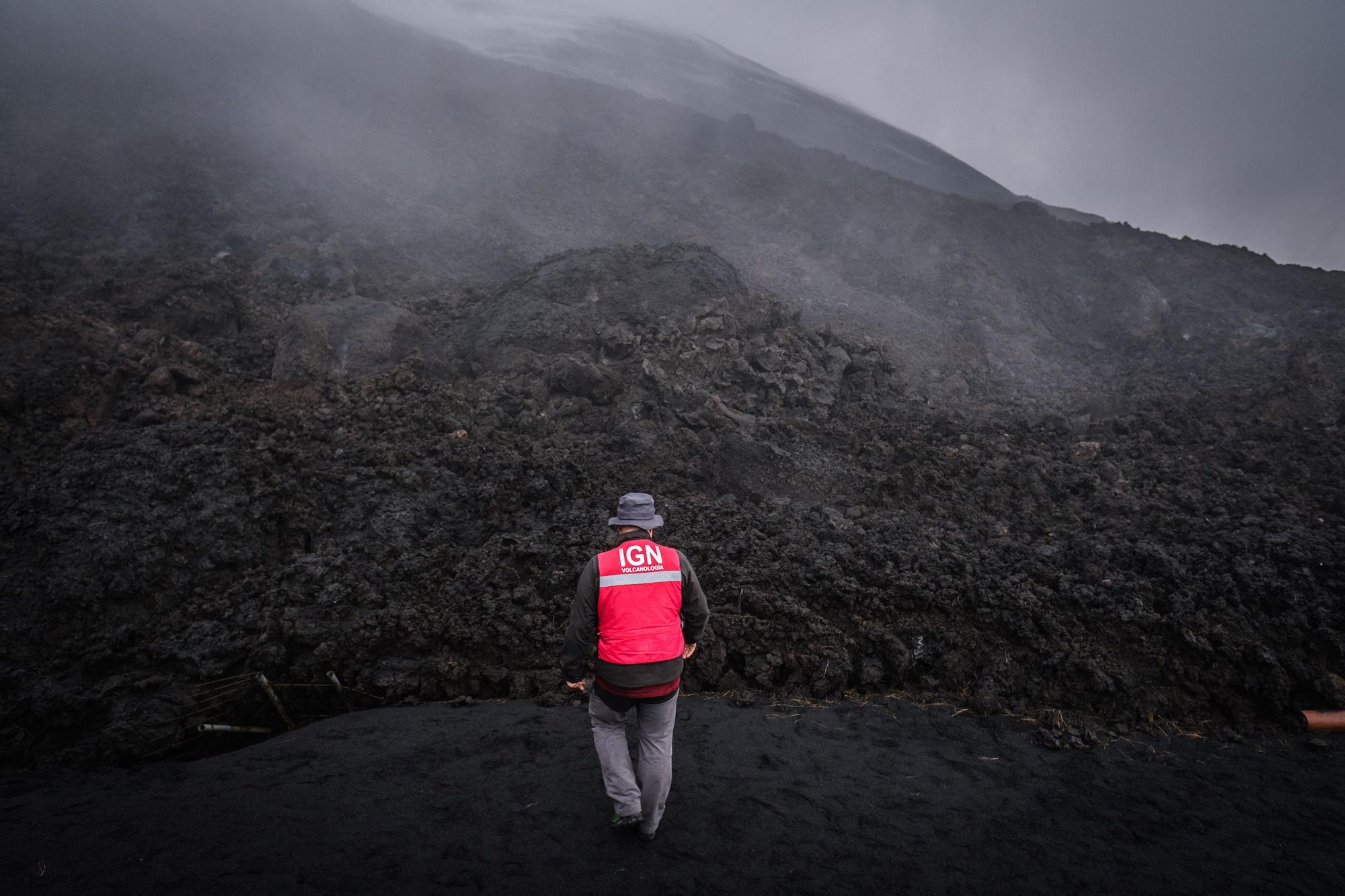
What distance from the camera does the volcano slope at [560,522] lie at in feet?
16.4

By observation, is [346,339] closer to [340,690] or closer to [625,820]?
[340,690]

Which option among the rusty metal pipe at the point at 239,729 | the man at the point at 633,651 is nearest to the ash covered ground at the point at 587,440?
the rusty metal pipe at the point at 239,729

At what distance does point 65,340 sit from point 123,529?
3.49 meters

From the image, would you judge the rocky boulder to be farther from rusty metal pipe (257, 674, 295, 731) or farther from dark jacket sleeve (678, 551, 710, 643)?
dark jacket sleeve (678, 551, 710, 643)

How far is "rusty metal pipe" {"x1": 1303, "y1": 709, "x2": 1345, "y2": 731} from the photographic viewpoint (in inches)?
179

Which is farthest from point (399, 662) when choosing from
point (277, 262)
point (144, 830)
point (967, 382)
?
point (967, 382)

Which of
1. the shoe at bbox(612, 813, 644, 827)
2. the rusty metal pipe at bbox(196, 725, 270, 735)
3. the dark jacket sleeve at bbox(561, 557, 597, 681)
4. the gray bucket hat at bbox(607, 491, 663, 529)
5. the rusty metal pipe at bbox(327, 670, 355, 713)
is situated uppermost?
the gray bucket hat at bbox(607, 491, 663, 529)

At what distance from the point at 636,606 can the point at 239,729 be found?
134 inches

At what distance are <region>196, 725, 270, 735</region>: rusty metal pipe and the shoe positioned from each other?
2.91 meters

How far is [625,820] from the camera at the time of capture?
3246 mm

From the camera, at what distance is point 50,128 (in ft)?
53.5

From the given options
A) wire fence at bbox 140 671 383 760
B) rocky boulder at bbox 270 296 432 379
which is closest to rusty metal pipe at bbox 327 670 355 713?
A: wire fence at bbox 140 671 383 760

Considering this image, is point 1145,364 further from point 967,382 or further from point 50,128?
point 50,128

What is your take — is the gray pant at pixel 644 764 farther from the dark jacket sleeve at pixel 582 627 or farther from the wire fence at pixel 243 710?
the wire fence at pixel 243 710
